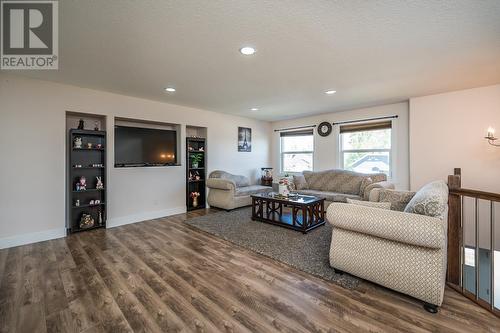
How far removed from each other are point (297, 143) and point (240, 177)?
6.67ft

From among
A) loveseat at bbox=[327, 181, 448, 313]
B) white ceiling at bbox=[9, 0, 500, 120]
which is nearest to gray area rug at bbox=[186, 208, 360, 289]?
loveseat at bbox=[327, 181, 448, 313]

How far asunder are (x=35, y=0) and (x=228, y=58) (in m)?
1.63

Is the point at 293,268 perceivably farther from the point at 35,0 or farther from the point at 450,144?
the point at 450,144

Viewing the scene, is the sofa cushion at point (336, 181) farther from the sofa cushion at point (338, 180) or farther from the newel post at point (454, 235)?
the newel post at point (454, 235)

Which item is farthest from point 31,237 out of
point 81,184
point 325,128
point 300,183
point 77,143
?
point 325,128

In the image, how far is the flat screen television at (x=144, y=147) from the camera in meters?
4.22

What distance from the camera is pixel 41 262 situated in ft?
8.57

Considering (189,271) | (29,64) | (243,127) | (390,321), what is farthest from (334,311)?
(243,127)

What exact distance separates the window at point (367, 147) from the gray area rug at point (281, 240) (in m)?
2.22

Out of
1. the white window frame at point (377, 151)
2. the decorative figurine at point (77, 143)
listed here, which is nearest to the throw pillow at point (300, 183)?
the white window frame at point (377, 151)

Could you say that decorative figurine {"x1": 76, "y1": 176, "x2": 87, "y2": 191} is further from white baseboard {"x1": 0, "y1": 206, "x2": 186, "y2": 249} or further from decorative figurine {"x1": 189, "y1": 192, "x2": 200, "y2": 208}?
decorative figurine {"x1": 189, "y1": 192, "x2": 200, "y2": 208}

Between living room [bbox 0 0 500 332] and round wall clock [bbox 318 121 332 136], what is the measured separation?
57mm

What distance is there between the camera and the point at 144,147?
452 centimetres

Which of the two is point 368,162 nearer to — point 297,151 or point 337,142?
point 337,142
